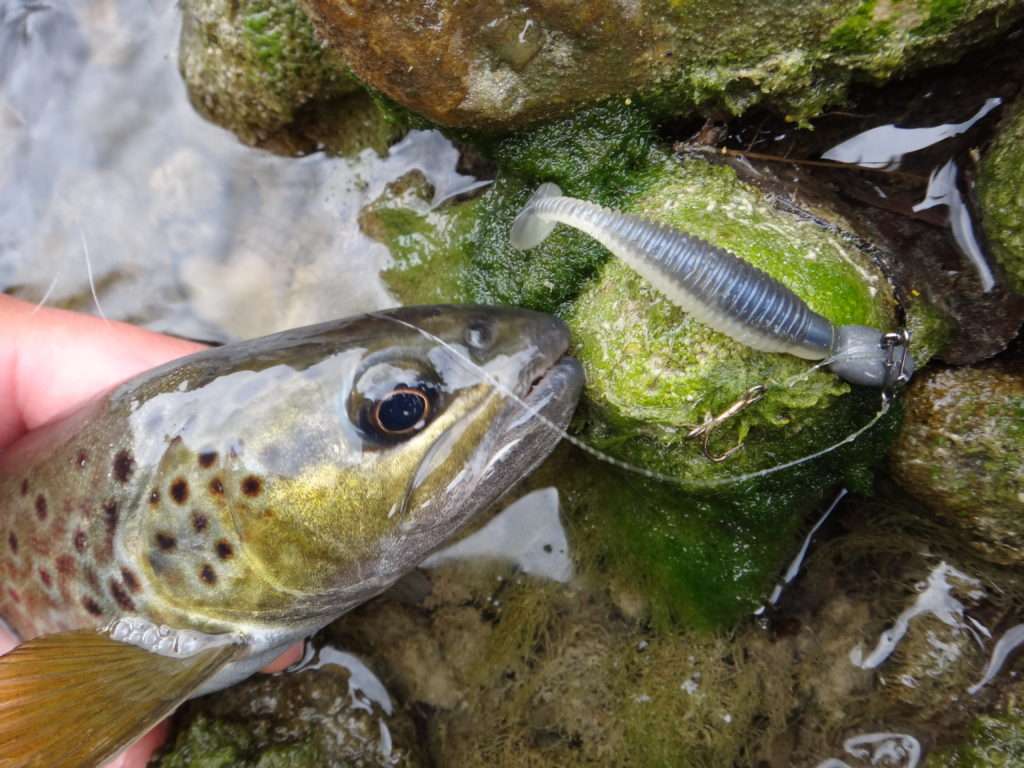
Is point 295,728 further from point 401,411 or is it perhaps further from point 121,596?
point 401,411

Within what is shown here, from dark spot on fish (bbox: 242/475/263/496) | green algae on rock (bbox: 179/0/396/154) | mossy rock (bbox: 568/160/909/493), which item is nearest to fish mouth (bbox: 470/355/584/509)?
mossy rock (bbox: 568/160/909/493)

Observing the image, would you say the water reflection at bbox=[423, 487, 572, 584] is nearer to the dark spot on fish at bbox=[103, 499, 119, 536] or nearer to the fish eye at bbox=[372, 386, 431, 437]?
the fish eye at bbox=[372, 386, 431, 437]

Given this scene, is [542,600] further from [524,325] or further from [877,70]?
[877,70]

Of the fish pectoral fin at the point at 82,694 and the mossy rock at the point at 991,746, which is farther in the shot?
the mossy rock at the point at 991,746

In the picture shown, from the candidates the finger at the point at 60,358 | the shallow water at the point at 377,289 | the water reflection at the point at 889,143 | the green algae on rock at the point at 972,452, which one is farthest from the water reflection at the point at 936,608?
the finger at the point at 60,358

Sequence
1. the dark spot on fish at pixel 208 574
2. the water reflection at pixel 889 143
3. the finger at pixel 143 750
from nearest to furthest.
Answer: the dark spot on fish at pixel 208 574 → the water reflection at pixel 889 143 → the finger at pixel 143 750

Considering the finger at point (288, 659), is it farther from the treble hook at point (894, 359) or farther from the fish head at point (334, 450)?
the treble hook at point (894, 359)

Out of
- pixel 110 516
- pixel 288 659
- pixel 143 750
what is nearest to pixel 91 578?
pixel 110 516
